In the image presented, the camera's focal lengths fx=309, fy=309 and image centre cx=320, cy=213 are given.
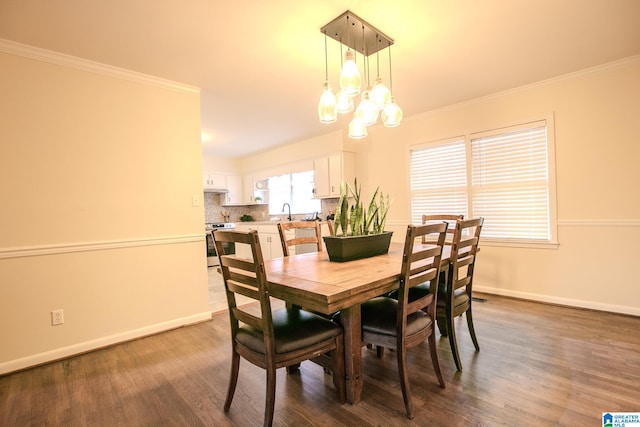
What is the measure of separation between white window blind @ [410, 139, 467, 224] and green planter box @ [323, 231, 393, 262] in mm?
2168

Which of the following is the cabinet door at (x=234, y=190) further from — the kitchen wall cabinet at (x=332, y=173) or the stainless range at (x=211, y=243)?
the kitchen wall cabinet at (x=332, y=173)

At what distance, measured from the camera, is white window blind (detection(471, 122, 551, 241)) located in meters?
3.25

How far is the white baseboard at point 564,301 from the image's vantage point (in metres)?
2.81

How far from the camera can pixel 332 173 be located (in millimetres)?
4797

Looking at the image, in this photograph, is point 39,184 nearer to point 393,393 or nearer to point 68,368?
point 68,368

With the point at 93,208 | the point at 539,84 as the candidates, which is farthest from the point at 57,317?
the point at 539,84

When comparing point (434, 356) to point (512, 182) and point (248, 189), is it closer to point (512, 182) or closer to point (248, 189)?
point (512, 182)

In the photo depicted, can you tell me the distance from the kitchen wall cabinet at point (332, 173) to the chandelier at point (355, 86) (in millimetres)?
2278

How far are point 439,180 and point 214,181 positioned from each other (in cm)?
443

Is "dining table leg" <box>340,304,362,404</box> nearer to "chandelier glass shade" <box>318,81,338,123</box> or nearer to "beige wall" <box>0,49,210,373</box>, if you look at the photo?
"chandelier glass shade" <box>318,81,338,123</box>

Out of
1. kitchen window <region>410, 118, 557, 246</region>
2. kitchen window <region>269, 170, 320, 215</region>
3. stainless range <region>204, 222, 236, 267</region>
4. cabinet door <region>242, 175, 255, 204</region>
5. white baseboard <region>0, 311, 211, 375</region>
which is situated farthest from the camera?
cabinet door <region>242, 175, 255, 204</region>

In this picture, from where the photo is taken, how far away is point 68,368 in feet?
7.24

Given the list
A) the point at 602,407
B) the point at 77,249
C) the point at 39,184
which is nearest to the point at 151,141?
the point at 39,184
